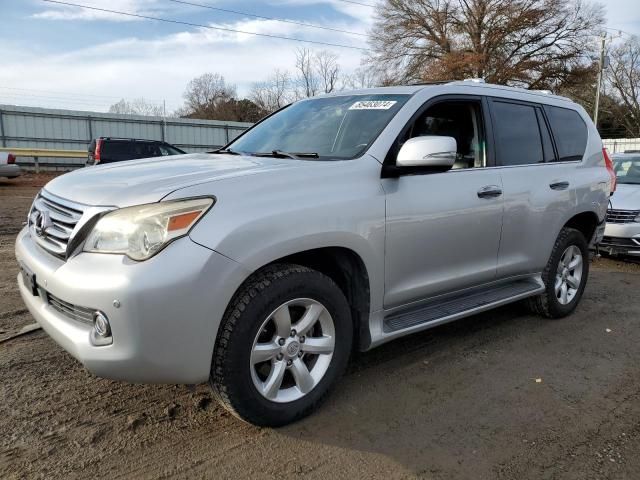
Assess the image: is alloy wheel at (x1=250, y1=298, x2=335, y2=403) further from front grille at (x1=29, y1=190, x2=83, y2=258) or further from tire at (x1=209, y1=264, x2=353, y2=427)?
front grille at (x1=29, y1=190, x2=83, y2=258)

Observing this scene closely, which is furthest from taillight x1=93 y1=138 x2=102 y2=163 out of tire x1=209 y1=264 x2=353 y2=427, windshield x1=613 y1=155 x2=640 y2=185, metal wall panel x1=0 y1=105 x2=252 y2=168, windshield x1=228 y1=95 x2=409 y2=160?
tire x1=209 y1=264 x2=353 y2=427

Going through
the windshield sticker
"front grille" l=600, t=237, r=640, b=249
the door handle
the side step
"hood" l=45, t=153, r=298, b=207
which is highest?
the windshield sticker

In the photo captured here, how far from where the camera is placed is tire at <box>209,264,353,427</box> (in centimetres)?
252

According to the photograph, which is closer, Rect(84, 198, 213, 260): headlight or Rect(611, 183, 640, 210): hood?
Rect(84, 198, 213, 260): headlight

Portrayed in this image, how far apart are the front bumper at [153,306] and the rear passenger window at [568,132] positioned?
3.39 m

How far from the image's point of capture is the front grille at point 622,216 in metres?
7.02

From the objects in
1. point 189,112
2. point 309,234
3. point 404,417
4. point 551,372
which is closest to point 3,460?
point 309,234

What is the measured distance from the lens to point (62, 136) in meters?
24.0

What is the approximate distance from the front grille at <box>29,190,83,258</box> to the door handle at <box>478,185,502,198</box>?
253 cm

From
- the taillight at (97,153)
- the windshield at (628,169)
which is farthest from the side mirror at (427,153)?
the taillight at (97,153)

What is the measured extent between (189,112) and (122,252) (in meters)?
59.6

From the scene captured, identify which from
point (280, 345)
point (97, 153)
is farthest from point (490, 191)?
point (97, 153)

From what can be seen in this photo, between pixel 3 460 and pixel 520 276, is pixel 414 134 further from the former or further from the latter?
pixel 3 460

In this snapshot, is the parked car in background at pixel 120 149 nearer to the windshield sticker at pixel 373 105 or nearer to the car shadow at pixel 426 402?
the windshield sticker at pixel 373 105
